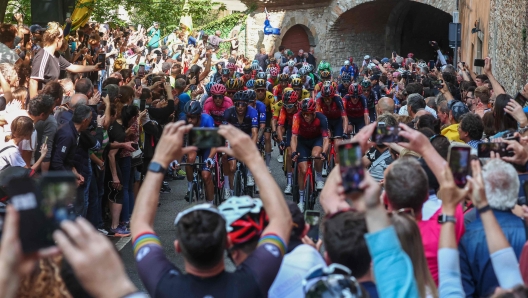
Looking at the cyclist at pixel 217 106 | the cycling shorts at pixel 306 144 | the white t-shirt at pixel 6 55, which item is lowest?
the cycling shorts at pixel 306 144

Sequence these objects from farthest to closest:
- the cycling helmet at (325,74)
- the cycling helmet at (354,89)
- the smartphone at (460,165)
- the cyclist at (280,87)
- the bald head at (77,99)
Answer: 1. the cycling helmet at (325,74)
2. the cyclist at (280,87)
3. the cycling helmet at (354,89)
4. the bald head at (77,99)
5. the smartphone at (460,165)

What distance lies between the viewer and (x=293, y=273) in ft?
13.1

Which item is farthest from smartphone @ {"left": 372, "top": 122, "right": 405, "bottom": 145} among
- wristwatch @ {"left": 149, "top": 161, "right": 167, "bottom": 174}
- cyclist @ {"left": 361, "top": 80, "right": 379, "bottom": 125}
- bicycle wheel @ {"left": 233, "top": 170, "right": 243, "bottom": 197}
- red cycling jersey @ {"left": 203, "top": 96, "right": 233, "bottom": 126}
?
cyclist @ {"left": 361, "top": 80, "right": 379, "bottom": 125}

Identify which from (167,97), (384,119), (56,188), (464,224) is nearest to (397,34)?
(167,97)

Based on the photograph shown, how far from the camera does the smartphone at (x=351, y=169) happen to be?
10.0 ft

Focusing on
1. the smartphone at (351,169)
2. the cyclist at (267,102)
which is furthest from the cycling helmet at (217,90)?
the smartphone at (351,169)

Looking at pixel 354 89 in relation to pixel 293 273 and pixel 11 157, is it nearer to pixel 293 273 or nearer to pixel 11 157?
pixel 11 157

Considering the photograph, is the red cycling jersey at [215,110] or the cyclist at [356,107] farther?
the cyclist at [356,107]

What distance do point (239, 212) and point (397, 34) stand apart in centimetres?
3971

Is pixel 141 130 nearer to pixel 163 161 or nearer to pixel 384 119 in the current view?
pixel 384 119

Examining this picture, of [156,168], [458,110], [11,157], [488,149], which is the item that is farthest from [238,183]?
[156,168]

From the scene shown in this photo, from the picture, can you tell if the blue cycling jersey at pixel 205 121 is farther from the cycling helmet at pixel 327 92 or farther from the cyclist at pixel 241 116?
the cycling helmet at pixel 327 92

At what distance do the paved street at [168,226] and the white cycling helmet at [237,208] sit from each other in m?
4.85

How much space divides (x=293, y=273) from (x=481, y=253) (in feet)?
3.66
